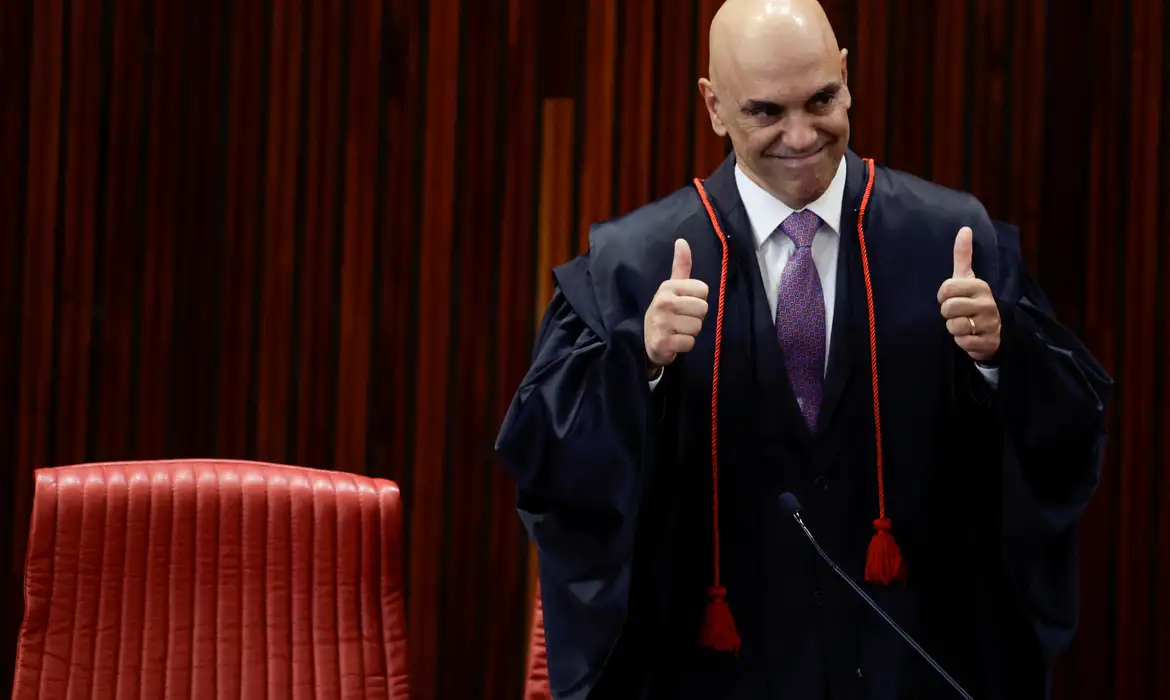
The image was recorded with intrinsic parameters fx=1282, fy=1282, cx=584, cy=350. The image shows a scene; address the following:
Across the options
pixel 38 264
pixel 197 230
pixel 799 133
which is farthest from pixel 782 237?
pixel 38 264

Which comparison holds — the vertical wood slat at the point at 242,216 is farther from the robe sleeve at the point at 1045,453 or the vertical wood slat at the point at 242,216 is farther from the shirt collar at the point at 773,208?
the robe sleeve at the point at 1045,453

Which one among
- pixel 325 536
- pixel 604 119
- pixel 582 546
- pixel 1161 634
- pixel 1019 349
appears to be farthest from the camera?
pixel 604 119

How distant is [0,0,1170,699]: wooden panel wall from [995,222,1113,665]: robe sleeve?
0.92 m

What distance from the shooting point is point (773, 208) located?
152 cm

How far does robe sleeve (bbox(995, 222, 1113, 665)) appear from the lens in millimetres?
1359

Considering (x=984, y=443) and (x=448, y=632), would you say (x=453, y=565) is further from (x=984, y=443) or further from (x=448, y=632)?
(x=984, y=443)

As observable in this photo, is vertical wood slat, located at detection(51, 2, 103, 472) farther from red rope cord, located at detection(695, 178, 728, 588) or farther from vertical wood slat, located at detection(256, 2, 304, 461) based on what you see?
red rope cord, located at detection(695, 178, 728, 588)

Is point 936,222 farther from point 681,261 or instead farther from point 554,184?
point 554,184

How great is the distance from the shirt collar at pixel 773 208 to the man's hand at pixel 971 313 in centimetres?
20

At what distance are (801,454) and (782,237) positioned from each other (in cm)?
26

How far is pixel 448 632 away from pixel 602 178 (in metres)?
0.93

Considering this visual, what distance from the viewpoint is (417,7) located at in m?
2.51

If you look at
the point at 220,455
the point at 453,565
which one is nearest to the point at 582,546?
the point at 453,565

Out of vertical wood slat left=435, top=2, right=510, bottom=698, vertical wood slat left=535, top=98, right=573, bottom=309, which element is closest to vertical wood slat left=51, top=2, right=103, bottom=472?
vertical wood slat left=435, top=2, right=510, bottom=698
